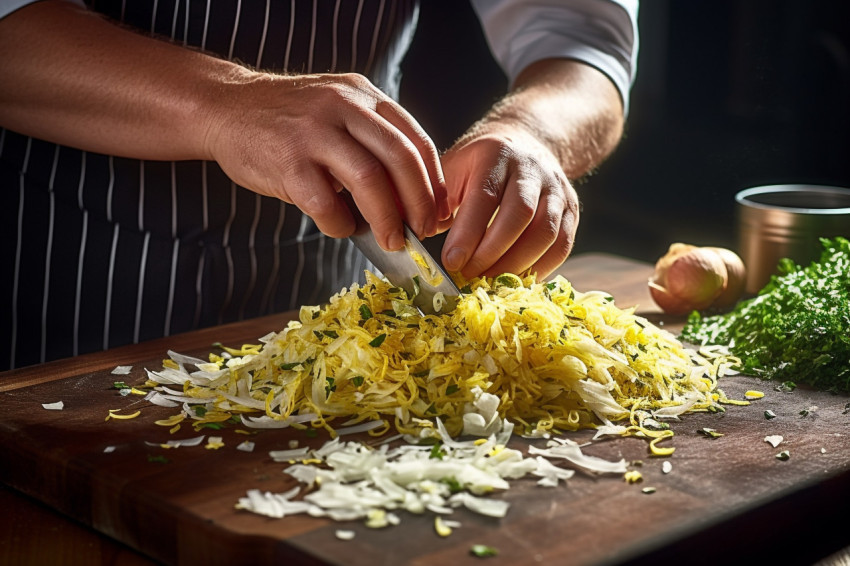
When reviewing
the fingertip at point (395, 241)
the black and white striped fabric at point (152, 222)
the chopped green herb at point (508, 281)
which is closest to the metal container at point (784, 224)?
the chopped green herb at point (508, 281)

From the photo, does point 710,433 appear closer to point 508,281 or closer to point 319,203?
point 508,281

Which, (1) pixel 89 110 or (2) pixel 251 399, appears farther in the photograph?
(1) pixel 89 110

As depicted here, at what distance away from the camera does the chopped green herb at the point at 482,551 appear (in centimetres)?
119

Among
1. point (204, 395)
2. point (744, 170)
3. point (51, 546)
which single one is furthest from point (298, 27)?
point (744, 170)

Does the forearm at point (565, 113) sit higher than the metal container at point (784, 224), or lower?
higher

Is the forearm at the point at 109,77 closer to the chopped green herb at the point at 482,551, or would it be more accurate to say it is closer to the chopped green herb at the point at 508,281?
the chopped green herb at the point at 508,281

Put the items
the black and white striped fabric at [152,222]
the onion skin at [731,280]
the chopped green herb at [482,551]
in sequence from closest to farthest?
1. the chopped green herb at [482,551]
2. the black and white striped fabric at [152,222]
3. the onion skin at [731,280]

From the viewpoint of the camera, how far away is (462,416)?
1.60 m

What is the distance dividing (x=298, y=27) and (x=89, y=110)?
22.2 inches

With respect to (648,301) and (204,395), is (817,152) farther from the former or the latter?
(204,395)

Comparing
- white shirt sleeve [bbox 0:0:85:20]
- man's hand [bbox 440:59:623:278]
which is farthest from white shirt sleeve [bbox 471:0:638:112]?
white shirt sleeve [bbox 0:0:85:20]

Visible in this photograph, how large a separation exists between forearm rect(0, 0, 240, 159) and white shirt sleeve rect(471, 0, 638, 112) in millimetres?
1133

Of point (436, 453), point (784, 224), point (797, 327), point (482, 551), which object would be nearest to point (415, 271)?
point (436, 453)

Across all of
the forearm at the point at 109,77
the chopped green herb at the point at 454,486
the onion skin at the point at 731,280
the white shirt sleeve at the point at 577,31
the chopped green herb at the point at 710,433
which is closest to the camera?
the chopped green herb at the point at 454,486
